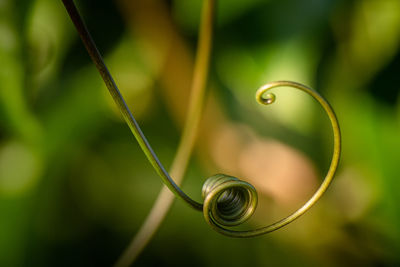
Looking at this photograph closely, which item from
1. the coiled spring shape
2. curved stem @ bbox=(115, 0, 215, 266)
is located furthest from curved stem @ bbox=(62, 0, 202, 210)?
curved stem @ bbox=(115, 0, 215, 266)

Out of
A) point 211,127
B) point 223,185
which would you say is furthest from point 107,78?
point 211,127

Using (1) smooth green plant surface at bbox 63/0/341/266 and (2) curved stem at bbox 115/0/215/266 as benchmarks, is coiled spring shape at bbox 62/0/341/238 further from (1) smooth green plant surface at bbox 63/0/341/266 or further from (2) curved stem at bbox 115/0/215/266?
(2) curved stem at bbox 115/0/215/266

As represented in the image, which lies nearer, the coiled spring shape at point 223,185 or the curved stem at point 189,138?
the coiled spring shape at point 223,185

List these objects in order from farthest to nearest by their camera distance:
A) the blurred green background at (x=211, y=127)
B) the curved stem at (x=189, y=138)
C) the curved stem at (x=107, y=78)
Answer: the blurred green background at (x=211, y=127) < the curved stem at (x=189, y=138) < the curved stem at (x=107, y=78)

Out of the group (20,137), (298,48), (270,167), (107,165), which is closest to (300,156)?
(270,167)

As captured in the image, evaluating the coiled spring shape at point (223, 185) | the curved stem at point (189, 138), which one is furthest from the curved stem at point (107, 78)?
the curved stem at point (189, 138)

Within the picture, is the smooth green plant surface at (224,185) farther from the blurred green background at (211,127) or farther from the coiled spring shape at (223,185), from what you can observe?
the blurred green background at (211,127)

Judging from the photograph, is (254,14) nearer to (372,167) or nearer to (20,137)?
(372,167)
